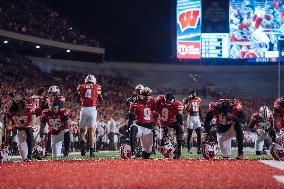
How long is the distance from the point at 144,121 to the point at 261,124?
17.5 feet

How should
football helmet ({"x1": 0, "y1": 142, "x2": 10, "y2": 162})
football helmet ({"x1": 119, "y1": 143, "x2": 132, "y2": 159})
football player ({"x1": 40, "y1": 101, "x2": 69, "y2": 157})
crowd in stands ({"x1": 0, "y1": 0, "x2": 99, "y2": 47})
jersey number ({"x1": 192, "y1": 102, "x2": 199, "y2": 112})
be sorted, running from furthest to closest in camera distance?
crowd in stands ({"x1": 0, "y1": 0, "x2": 99, "y2": 47}) < jersey number ({"x1": 192, "y1": 102, "x2": 199, "y2": 112}) < football player ({"x1": 40, "y1": 101, "x2": 69, "y2": 157}) < football helmet ({"x1": 119, "y1": 143, "x2": 132, "y2": 159}) < football helmet ({"x1": 0, "y1": 142, "x2": 10, "y2": 162})

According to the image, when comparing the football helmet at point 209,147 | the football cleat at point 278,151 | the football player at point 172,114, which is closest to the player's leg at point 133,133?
the football player at point 172,114

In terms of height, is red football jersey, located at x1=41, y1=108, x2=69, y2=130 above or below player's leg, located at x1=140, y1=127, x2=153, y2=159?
above

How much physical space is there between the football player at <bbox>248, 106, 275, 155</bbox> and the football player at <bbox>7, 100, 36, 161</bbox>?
24.8 feet

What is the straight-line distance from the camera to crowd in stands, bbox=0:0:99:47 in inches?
1241

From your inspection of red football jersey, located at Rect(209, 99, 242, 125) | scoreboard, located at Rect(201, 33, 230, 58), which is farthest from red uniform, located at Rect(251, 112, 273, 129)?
scoreboard, located at Rect(201, 33, 230, 58)

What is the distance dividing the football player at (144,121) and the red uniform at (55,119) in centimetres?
214

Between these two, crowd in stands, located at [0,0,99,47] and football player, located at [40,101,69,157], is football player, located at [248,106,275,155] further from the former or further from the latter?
crowd in stands, located at [0,0,99,47]

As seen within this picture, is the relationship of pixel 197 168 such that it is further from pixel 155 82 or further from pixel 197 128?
pixel 155 82

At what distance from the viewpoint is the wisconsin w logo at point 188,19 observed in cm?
3616

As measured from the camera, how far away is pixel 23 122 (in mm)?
13180

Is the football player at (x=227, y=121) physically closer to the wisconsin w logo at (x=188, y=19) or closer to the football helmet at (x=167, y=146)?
the football helmet at (x=167, y=146)

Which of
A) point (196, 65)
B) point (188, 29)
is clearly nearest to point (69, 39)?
point (188, 29)

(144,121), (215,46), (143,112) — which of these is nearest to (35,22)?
(215,46)
